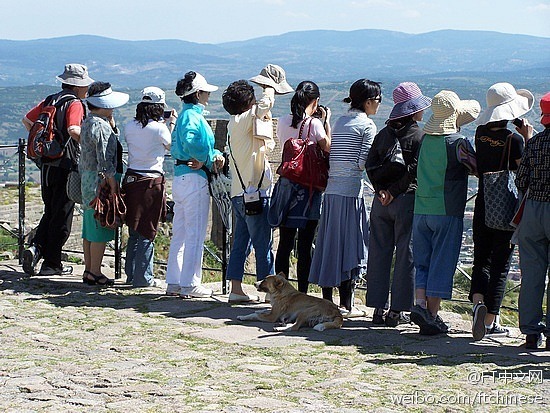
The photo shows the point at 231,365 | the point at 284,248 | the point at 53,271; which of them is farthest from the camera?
the point at 53,271

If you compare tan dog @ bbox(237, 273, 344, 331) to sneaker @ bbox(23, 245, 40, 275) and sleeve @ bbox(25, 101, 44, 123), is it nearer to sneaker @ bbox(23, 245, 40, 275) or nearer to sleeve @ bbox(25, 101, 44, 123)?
sneaker @ bbox(23, 245, 40, 275)

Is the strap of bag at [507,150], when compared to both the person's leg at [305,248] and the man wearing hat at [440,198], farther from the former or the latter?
the person's leg at [305,248]

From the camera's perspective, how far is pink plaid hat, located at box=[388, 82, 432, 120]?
22.9 ft

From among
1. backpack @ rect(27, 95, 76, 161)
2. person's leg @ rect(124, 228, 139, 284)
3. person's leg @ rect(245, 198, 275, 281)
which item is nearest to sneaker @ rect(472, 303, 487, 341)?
person's leg @ rect(245, 198, 275, 281)

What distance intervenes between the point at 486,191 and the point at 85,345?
3002mm

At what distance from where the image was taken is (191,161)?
27.2 feet

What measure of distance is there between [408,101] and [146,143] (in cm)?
260

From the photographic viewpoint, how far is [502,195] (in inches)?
263

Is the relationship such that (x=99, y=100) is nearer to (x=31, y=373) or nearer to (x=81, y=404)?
(x=31, y=373)

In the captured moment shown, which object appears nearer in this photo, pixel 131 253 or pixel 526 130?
pixel 526 130

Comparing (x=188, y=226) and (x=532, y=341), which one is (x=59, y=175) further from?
(x=532, y=341)

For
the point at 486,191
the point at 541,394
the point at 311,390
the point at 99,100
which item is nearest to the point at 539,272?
the point at 486,191

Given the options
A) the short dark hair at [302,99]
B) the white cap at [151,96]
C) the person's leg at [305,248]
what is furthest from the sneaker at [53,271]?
the short dark hair at [302,99]

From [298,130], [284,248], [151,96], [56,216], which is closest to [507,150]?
[298,130]
